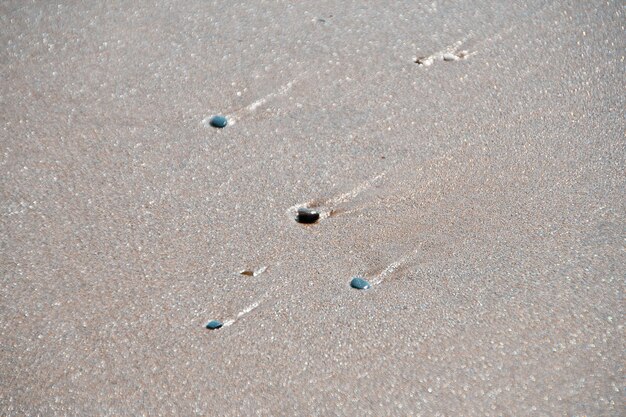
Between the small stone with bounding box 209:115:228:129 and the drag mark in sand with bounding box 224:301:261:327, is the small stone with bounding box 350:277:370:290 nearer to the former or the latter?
the drag mark in sand with bounding box 224:301:261:327

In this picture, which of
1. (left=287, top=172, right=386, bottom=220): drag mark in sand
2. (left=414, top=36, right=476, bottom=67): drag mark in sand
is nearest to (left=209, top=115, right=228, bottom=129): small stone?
(left=287, top=172, right=386, bottom=220): drag mark in sand

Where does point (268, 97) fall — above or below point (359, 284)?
above

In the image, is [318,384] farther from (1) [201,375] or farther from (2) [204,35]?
(2) [204,35]

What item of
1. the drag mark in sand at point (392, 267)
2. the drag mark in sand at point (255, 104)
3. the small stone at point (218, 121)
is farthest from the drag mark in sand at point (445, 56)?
the drag mark in sand at point (392, 267)

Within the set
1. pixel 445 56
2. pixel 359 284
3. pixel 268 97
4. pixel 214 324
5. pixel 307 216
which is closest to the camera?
pixel 214 324

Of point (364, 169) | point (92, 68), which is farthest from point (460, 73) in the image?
point (92, 68)

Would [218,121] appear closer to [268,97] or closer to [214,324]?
[268,97]

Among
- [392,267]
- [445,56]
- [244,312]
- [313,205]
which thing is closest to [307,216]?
[313,205]
